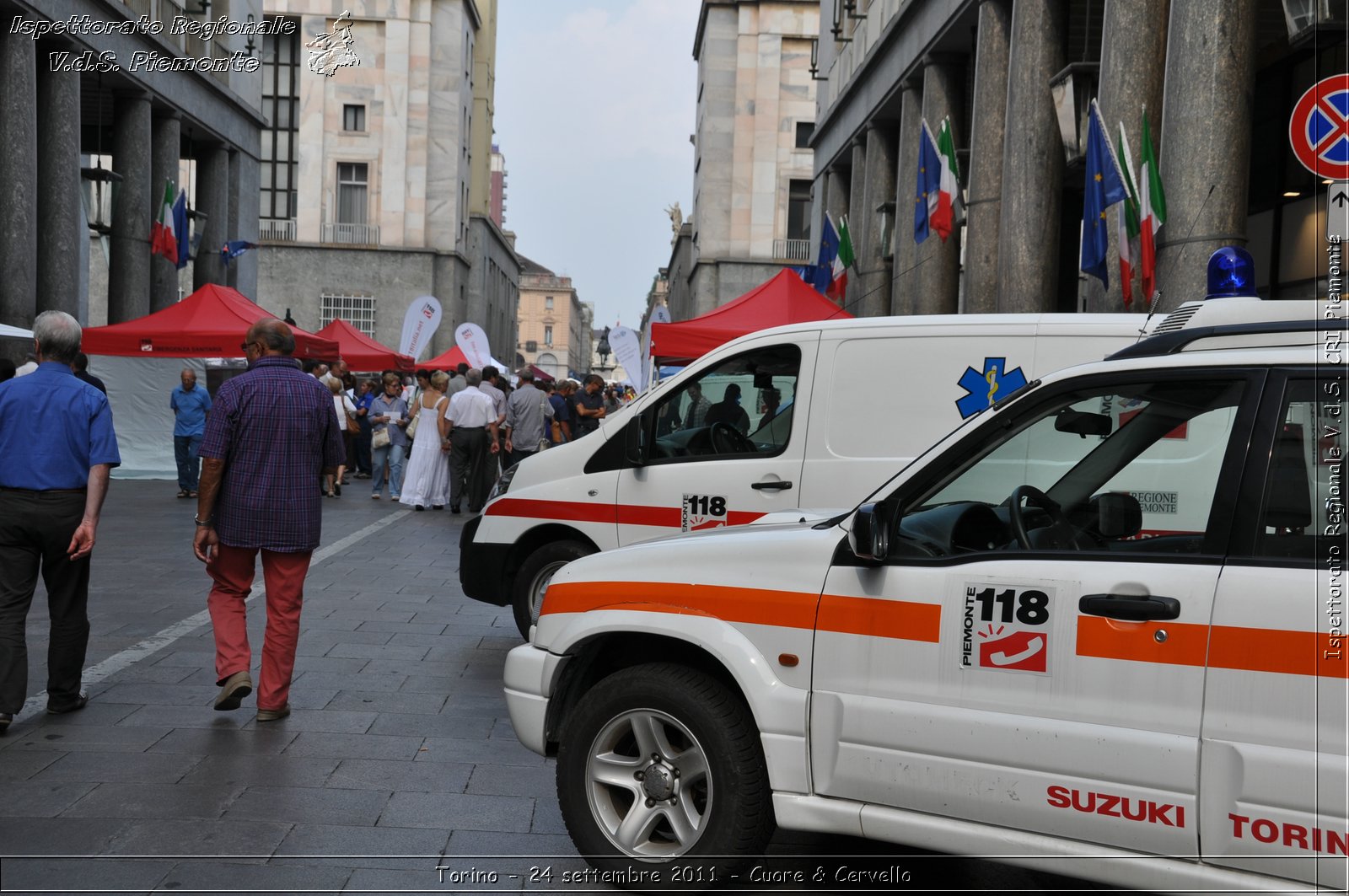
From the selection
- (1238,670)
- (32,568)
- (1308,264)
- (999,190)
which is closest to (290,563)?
(32,568)

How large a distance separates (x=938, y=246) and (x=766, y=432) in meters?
16.0

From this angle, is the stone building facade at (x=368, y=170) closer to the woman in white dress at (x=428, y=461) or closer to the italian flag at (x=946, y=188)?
the woman in white dress at (x=428, y=461)

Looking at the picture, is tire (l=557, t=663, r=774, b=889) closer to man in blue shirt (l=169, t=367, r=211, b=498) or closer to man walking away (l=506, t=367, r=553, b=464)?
man walking away (l=506, t=367, r=553, b=464)

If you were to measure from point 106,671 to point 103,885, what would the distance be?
11.6 feet

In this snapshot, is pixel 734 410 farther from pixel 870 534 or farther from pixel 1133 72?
pixel 1133 72

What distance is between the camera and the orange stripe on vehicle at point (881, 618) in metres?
3.86

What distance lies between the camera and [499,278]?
78750 mm

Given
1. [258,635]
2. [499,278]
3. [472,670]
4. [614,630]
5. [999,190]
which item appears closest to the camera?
[614,630]

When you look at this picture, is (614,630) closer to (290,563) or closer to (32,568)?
(290,563)

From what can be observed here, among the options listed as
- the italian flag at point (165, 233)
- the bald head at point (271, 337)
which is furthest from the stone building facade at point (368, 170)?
the bald head at point (271, 337)

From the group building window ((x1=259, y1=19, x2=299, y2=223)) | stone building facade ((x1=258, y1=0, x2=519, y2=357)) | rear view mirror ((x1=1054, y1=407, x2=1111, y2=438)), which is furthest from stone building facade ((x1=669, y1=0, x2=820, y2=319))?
rear view mirror ((x1=1054, y1=407, x2=1111, y2=438))

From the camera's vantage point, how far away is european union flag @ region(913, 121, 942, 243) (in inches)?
794

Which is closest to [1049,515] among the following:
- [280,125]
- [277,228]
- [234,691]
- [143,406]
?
[234,691]

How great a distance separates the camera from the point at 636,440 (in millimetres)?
8258
